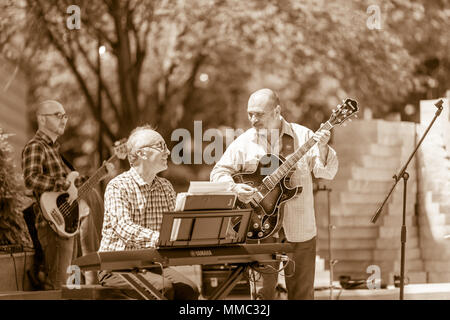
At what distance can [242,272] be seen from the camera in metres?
5.59

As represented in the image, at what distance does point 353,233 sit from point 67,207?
167 inches

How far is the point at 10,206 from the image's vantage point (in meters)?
8.34

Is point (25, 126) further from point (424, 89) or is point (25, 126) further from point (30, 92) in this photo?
point (424, 89)

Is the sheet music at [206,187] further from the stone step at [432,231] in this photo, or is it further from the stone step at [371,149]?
the stone step at [432,231]

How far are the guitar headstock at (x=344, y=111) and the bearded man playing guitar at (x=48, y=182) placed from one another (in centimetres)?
255

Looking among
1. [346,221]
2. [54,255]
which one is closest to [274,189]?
[54,255]

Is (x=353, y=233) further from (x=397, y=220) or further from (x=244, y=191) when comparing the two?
(x=244, y=191)

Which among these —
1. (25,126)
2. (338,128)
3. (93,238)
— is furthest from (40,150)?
(25,126)

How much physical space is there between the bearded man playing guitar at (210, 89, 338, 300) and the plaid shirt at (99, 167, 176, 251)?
0.71 metres

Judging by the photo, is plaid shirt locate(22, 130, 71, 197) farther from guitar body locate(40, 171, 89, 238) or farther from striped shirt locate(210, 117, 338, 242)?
striped shirt locate(210, 117, 338, 242)

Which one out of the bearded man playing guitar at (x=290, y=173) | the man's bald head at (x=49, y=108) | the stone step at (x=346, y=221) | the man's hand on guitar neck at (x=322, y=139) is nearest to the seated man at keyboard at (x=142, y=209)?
the bearded man playing guitar at (x=290, y=173)

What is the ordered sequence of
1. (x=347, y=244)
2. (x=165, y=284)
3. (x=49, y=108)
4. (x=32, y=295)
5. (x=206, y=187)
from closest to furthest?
(x=206, y=187) < (x=165, y=284) < (x=32, y=295) < (x=49, y=108) < (x=347, y=244)

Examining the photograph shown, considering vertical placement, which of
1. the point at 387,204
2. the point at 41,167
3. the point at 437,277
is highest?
the point at 387,204
